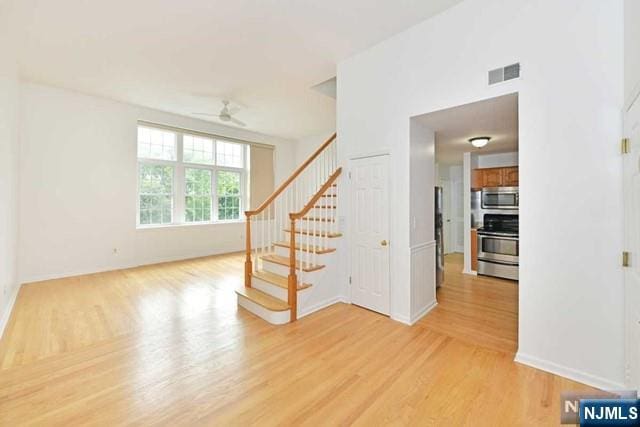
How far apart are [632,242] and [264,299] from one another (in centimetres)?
337

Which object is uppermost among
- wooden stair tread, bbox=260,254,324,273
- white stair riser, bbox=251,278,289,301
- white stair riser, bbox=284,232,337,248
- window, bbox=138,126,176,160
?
window, bbox=138,126,176,160

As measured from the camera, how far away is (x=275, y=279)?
147 inches

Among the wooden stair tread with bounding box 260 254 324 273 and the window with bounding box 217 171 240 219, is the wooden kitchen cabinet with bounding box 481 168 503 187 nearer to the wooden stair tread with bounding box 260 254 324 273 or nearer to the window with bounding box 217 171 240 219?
the wooden stair tread with bounding box 260 254 324 273

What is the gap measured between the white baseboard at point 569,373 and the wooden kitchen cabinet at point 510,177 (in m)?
3.81

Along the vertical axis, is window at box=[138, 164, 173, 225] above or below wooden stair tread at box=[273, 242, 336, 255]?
above

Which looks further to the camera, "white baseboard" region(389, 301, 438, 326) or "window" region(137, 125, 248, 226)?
"window" region(137, 125, 248, 226)

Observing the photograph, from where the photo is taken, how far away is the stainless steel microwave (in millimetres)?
5180

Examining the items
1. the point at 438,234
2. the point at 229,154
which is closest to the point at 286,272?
the point at 438,234

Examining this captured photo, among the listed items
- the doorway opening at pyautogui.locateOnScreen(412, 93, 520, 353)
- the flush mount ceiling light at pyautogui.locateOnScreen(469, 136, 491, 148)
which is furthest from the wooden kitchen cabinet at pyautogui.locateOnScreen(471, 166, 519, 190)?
the flush mount ceiling light at pyautogui.locateOnScreen(469, 136, 491, 148)

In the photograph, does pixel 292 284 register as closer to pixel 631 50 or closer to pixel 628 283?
pixel 628 283

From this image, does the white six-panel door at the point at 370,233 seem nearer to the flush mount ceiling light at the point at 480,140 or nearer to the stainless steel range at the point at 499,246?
the flush mount ceiling light at the point at 480,140

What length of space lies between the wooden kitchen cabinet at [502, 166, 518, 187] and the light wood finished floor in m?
2.41

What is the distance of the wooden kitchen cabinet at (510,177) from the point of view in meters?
5.22

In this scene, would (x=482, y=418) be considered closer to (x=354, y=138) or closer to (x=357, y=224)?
(x=357, y=224)
